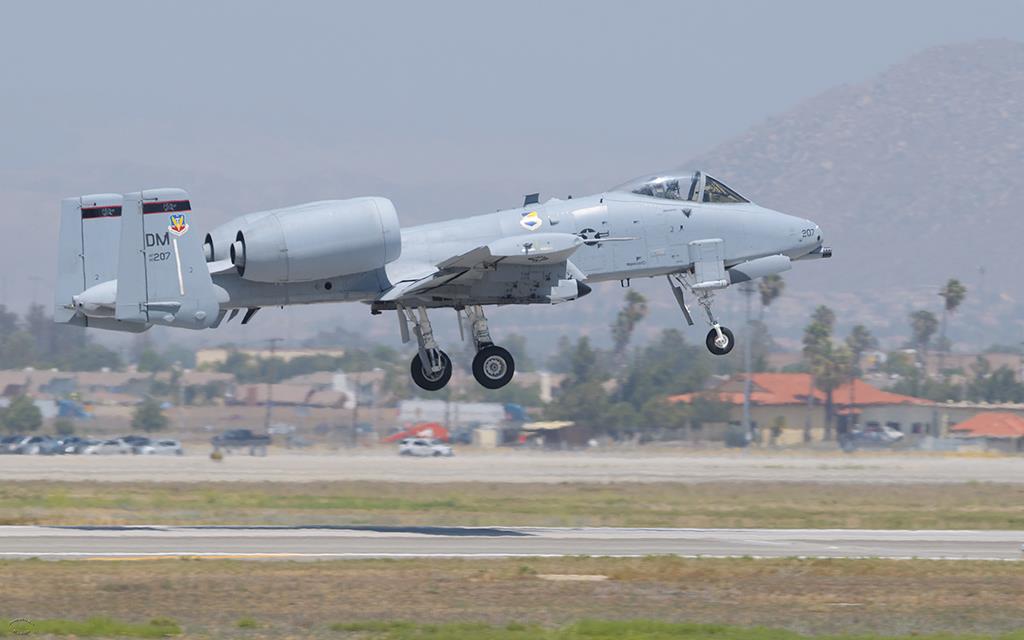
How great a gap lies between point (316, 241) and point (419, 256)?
2.84 m

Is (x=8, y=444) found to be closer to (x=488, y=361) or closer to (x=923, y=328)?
(x=488, y=361)

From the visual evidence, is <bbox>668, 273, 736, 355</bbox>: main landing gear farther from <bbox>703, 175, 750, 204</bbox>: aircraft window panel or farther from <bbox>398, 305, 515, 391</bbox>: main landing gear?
<bbox>398, 305, 515, 391</bbox>: main landing gear

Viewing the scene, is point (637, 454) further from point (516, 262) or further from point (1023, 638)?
point (1023, 638)

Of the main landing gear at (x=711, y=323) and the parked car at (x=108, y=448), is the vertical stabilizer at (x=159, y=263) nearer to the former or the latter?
the main landing gear at (x=711, y=323)

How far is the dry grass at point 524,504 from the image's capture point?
141 feet

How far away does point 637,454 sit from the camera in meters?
108

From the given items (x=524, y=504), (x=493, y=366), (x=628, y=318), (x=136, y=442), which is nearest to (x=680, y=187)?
(x=493, y=366)

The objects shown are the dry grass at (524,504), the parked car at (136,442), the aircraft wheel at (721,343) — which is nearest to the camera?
the aircraft wheel at (721,343)

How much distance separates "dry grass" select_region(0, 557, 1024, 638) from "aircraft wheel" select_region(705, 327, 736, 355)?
7.32 metres

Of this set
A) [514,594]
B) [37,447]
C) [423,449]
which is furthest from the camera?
[423,449]

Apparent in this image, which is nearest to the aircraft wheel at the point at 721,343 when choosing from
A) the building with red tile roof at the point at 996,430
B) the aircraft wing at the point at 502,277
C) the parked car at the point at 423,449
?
the aircraft wing at the point at 502,277

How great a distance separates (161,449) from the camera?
338ft

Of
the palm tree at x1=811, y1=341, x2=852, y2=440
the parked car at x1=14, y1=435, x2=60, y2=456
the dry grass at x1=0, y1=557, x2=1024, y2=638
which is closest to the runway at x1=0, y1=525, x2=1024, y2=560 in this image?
the dry grass at x1=0, y1=557, x2=1024, y2=638

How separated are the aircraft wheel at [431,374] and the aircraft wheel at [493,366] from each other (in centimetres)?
68
